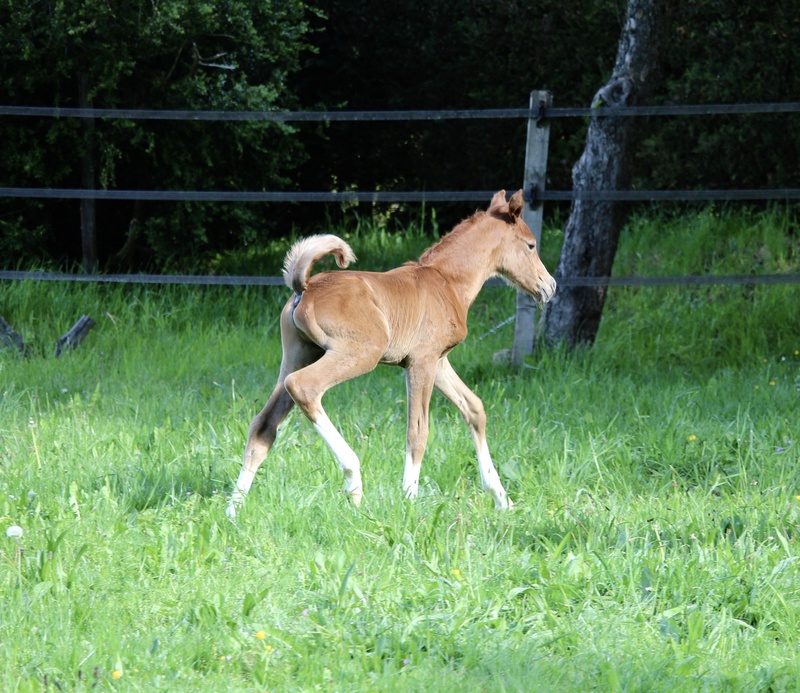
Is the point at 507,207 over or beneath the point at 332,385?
over

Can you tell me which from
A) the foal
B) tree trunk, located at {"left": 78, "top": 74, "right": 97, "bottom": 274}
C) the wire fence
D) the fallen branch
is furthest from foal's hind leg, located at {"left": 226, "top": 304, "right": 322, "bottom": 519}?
tree trunk, located at {"left": 78, "top": 74, "right": 97, "bottom": 274}

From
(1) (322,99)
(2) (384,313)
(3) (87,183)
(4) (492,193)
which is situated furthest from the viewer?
(1) (322,99)

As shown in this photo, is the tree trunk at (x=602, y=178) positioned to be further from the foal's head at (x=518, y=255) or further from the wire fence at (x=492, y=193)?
the foal's head at (x=518, y=255)

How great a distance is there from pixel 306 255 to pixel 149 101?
653cm

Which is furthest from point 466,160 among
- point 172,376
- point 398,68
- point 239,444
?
point 239,444

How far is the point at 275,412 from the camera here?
178 inches

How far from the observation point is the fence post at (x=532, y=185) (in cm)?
724

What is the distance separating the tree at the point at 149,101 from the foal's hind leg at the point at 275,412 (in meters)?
5.22

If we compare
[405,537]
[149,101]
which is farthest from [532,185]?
[149,101]

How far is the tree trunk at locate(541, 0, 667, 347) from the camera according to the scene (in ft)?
25.2

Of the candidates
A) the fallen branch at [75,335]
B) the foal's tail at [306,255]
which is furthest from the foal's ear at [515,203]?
the fallen branch at [75,335]

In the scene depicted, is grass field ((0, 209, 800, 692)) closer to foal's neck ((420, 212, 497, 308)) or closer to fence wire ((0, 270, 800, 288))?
fence wire ((0, 270, 800, 288))

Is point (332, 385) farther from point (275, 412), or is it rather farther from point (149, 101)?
point (149, 101)

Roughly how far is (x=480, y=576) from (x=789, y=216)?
25.6 ft
